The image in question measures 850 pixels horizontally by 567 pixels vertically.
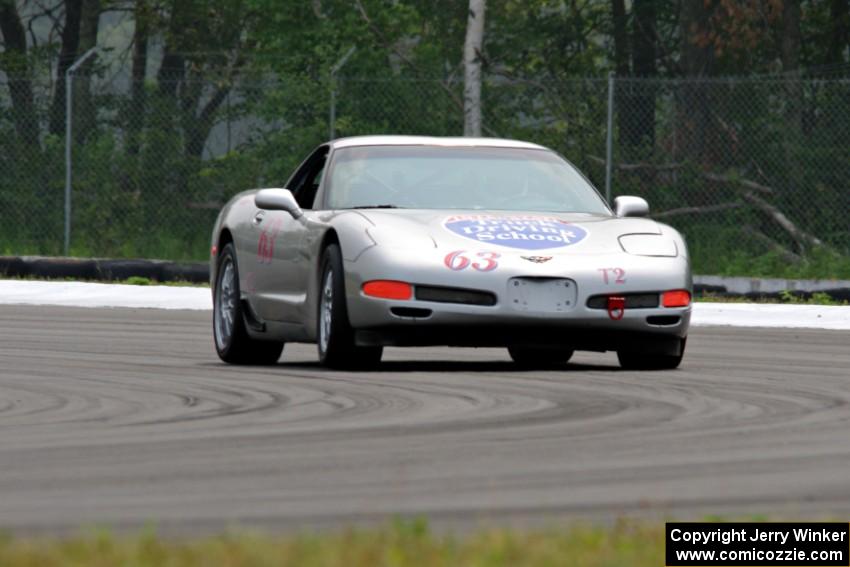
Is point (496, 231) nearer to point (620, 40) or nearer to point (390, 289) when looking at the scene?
point (390, 289)

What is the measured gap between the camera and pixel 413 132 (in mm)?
23531

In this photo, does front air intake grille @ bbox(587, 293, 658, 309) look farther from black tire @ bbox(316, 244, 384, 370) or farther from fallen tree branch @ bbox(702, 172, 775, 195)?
fallen tree branch @ bbox(702, 172, 775, 195)

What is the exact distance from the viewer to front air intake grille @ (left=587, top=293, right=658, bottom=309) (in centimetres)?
1148

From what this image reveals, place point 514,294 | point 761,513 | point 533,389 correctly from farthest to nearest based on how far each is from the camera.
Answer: point 514,294, point 533,389, point 761,513

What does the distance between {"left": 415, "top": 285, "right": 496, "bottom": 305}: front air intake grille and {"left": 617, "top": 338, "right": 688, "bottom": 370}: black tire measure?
3.54 feet

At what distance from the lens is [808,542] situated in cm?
554

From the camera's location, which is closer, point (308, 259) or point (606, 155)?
point (308, 259)

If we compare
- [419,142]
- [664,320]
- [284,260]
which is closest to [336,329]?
[284,260]

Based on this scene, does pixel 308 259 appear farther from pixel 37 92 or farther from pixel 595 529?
pixel 37 92

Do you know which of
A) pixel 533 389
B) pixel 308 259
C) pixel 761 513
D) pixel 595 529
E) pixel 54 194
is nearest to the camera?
pixel 595 529

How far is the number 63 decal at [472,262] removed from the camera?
11.4m

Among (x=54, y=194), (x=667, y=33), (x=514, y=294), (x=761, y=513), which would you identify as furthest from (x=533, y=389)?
(x=667, y=33)

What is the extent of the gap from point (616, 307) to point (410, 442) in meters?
3.73

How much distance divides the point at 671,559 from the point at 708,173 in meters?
17.4
